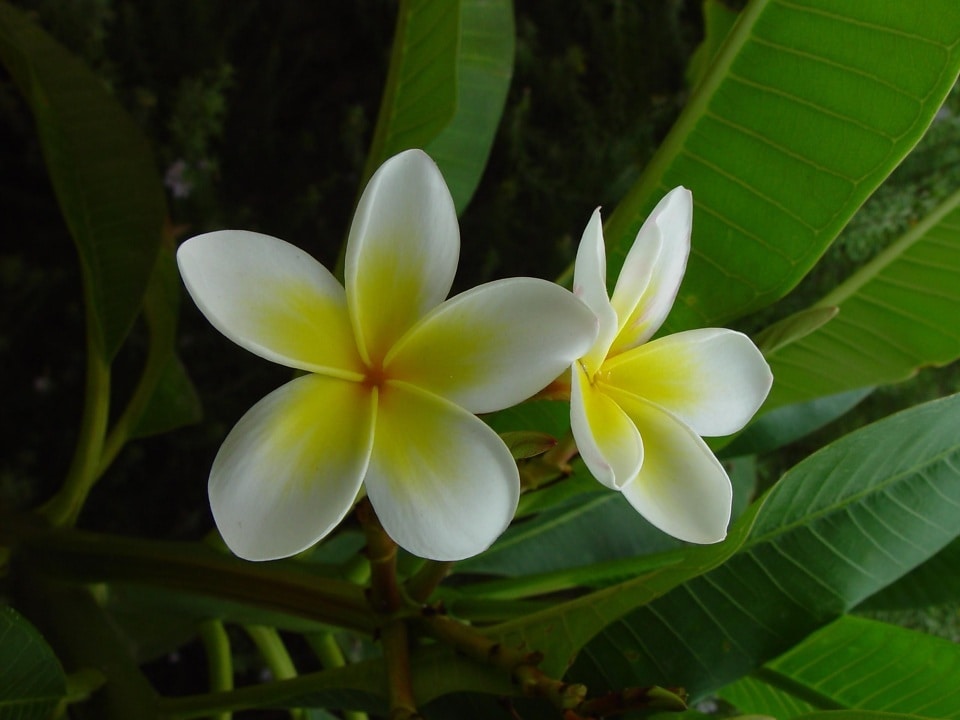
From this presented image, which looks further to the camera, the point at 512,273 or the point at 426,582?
the point at 512,273

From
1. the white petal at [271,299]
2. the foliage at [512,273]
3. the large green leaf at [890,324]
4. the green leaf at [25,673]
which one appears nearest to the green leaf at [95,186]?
the foliage at [512,273]

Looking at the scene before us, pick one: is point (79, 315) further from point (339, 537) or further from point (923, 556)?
point (923, 556)

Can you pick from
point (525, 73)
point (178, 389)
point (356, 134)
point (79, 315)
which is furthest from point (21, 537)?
point (525, 73)

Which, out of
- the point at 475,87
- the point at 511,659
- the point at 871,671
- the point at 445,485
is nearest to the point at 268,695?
the point at 511,659

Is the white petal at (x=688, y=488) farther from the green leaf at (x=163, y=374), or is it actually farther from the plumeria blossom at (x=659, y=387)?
the green leaf at (x=163, y=374)

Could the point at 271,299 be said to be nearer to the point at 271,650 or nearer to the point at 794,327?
the point at 794,327

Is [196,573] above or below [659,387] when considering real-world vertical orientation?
below
